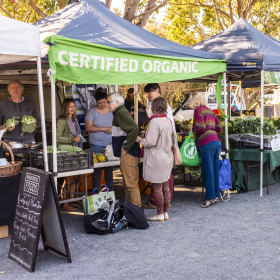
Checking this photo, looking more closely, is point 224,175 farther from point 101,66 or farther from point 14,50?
point 14,50

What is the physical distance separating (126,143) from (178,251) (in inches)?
69.7

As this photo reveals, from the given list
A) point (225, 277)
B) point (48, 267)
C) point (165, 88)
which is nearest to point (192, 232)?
point (225, 277)

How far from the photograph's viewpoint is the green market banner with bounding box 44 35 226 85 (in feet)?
16.8

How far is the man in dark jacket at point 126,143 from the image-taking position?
19.7 ft

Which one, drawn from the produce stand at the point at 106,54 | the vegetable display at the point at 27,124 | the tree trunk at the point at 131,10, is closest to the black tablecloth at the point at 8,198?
the produce stand at the point at 106,54

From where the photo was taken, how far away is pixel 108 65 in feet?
18.3

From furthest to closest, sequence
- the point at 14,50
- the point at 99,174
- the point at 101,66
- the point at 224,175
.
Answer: the point at 224,175 < the point at 99,174 < the point at 101,66 < the point at 14,50

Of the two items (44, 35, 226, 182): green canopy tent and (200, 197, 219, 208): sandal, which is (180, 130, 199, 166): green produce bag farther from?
(44, 35, 226, 182): green canopy tent

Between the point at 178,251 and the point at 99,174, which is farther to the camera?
the point at 99,174

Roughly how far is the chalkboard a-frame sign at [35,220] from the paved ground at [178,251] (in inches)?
5.1

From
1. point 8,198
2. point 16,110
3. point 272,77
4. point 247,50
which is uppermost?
point 247,50

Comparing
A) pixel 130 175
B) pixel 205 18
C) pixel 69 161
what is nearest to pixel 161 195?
pixel 130 175

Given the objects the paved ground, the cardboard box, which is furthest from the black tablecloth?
the paved ground

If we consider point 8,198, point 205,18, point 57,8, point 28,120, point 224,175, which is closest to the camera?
point 8,198
